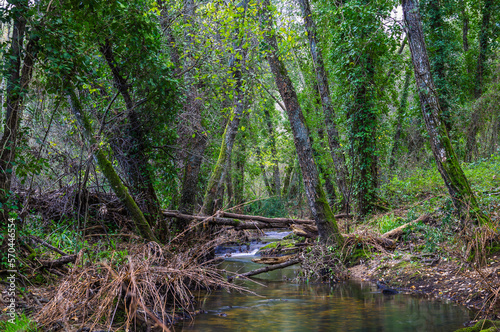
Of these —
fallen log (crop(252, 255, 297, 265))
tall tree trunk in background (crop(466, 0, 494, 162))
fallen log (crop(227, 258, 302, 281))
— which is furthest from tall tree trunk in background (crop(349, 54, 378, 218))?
tall tree trunk in background (crop(466, 0, 494, 162))

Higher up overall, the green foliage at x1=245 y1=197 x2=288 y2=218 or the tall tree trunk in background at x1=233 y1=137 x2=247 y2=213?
the tall tree trunk in background at x1=233 y1=137 x2=247 y2=213

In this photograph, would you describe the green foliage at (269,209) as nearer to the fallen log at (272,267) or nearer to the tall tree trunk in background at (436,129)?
the fallen log at (272,267)

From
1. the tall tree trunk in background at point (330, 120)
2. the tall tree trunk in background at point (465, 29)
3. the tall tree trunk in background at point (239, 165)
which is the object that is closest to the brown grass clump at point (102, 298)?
the tall tree trunk in background at point (330, 120)

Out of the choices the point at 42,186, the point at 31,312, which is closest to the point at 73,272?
the point at 31,312

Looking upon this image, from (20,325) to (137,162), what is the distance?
5.39 metres

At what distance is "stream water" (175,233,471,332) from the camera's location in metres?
5.84

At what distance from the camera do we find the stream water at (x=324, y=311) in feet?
19.1

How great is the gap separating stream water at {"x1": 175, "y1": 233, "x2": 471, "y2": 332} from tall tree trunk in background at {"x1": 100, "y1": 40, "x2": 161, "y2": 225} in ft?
9.77

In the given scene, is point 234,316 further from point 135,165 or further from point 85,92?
point 85,92

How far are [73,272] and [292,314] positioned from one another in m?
3.82

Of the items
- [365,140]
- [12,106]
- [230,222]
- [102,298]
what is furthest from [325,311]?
[365,140]

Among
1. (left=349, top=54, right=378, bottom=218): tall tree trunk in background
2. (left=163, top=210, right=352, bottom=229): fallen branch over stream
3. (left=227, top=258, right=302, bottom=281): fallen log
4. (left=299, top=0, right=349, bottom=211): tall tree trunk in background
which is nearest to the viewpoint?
(left=227, top=258, right=302, bottom=281): fallen log

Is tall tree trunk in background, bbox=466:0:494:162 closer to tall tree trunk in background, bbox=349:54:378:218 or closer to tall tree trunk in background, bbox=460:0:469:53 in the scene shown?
tall tree trunk in background, bbox=460:0:469:53

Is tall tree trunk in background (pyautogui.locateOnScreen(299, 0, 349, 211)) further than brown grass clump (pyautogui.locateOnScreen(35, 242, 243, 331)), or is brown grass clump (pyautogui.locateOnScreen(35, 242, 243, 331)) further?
tall tree trunk in background (pyautogui.locateOnScreen(299, 0, 349, 211))
